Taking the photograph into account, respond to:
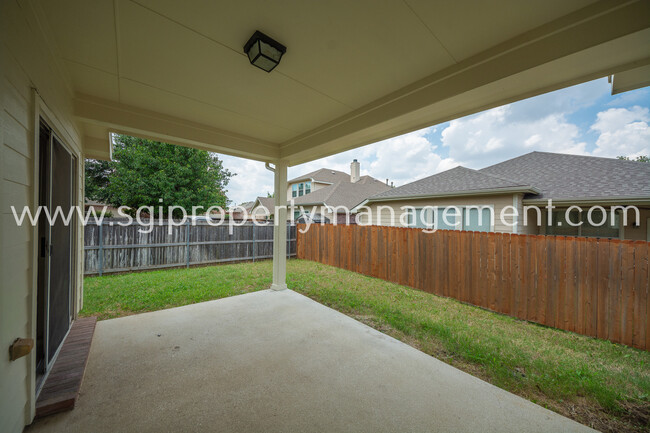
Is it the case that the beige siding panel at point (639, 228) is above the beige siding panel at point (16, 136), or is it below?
below

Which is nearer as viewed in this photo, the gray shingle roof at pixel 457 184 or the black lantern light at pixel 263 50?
the black lantern light at pixel 263 50

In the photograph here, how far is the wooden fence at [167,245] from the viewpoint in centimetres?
617

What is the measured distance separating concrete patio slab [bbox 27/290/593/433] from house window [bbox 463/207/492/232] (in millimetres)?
5625

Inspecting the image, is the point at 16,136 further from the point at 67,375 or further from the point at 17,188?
the point at 67,375

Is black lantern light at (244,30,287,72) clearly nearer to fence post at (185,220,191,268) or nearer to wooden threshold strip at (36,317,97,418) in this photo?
wooden threshold strip at (36,317,97,418)

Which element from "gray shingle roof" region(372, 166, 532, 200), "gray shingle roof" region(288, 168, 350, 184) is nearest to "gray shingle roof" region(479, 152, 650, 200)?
"gray shingle roof" region(372, 166, 532, 200)

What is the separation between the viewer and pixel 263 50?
1800 millimetres

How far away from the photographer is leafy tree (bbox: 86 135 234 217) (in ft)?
36.5

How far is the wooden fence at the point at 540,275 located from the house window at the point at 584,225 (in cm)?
460

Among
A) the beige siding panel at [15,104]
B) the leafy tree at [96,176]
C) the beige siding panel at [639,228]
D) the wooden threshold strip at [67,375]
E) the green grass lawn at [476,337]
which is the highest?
the leafy tree at [96,176]

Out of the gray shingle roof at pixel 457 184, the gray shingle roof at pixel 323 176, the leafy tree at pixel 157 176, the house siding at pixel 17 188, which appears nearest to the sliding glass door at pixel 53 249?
the house siding at pixel 17 188

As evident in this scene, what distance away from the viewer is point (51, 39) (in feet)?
5.82

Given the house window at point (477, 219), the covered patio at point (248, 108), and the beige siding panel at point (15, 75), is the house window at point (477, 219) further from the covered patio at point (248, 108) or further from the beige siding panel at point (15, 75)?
the beige siding panel at point (15, 75)

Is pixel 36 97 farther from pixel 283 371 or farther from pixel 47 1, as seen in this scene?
pixel 283 371
